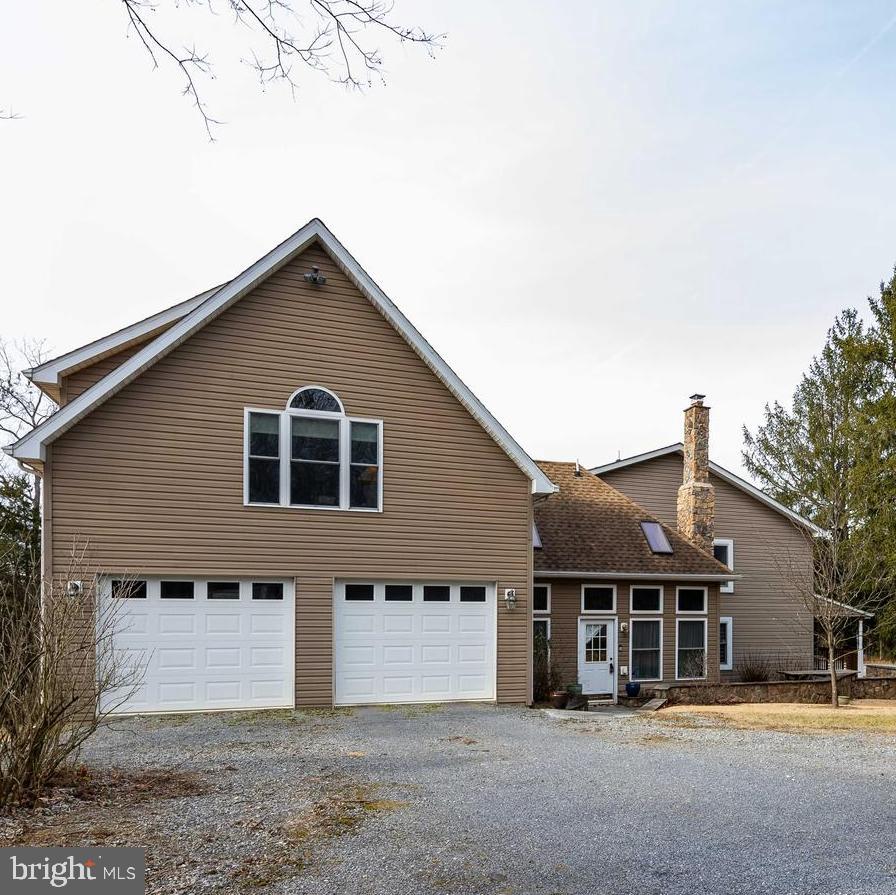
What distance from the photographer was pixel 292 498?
14.7 m

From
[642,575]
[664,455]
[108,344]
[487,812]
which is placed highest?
[108,344]

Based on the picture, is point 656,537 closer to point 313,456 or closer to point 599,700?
point 599,700

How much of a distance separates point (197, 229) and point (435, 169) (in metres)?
4.69

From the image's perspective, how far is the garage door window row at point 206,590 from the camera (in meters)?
13.7

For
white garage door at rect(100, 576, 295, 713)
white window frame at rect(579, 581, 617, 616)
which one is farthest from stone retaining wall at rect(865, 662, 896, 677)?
white garage door at rect(100, 576, 295, 713)

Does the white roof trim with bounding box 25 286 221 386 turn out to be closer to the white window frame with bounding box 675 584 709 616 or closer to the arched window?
the arched window

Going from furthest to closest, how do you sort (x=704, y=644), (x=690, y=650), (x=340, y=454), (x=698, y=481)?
(x=698, y=481), (x=704, y=644), (x=690, y=650), (x=340, y=454)

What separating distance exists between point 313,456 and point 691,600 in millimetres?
10966

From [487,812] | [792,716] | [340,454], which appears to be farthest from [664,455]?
[487,812]

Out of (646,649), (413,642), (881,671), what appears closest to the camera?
(413,642)

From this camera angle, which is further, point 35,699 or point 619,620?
point 619,620

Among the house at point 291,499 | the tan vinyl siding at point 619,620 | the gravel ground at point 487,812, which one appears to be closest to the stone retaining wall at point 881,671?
the tan vinyl siding at point 619,620

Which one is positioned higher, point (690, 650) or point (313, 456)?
point (313, 456)

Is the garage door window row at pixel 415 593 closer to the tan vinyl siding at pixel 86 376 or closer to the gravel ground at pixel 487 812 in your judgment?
the gravel ground at pixel 487 812
